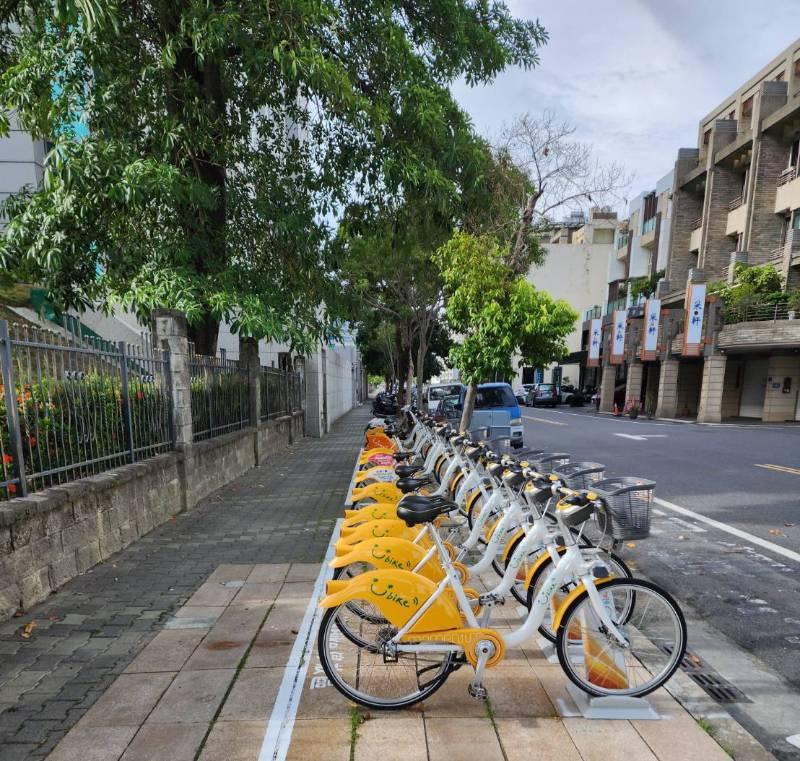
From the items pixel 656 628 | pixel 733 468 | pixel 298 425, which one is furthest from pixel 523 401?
pixel 656 628

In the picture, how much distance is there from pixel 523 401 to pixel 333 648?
34297 mm

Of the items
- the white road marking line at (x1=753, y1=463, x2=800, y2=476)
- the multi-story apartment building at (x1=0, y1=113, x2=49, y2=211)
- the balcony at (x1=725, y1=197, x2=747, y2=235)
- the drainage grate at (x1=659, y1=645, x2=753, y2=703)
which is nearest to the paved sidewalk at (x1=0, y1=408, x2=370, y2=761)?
the drainage grate at (x1=659, y1=645, x2=753, y2=703)

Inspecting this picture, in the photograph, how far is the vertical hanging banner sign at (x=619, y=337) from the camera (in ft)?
97.2

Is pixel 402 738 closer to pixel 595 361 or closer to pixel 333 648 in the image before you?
pixel 333 648

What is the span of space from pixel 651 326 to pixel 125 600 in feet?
89.2

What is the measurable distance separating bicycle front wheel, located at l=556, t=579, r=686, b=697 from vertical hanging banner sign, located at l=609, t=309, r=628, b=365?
2924 centimetres

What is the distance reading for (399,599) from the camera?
2562 millimetres

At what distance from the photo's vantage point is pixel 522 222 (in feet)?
30.4

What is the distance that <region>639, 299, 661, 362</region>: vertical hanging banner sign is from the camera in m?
26.0

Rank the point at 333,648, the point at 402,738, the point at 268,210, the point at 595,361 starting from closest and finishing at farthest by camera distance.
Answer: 1. the point at 402,738
2. the point at 333,648
3. the point at 268,210
4. the point at 595,361

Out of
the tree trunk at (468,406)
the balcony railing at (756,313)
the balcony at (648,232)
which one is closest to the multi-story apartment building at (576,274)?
the balcony at (648,232)

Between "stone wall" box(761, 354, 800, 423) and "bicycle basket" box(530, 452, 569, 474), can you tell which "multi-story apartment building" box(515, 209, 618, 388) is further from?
"bicycle basket" box(530, 452, 569, 474)

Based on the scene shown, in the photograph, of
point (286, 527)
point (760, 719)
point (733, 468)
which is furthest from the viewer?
point (733, 468)

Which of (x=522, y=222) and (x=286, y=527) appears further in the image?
→ (x=522, y=222)
